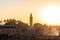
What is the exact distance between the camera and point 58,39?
3369 centimetres

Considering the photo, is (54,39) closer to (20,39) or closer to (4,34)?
(20,39)

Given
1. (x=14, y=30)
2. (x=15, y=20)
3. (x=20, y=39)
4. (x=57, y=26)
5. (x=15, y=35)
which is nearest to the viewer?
(x=20, y=39)

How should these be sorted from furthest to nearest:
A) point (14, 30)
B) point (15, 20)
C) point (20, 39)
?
point (15, 20), point (14, 30), point (20, 39)

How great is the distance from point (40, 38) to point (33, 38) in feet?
4.07

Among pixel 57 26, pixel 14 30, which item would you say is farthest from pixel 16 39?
pixel 57 26

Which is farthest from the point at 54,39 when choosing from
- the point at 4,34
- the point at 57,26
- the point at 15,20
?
the point at 57,26

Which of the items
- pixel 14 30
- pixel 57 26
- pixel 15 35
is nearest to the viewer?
pixel 15 35

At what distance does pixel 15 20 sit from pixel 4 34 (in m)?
22.9

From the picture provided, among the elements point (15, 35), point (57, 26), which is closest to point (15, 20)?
point (57, 26)

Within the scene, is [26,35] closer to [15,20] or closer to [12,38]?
[12,38]

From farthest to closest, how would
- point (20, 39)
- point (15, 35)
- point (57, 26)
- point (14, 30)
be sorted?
point (57, 26), point (14, 30), point (15, 35), point (20, 39)

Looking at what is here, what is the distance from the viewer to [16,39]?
3141 centimetres

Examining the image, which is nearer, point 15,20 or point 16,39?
point 16,39

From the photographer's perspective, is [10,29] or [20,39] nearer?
[20,39]
